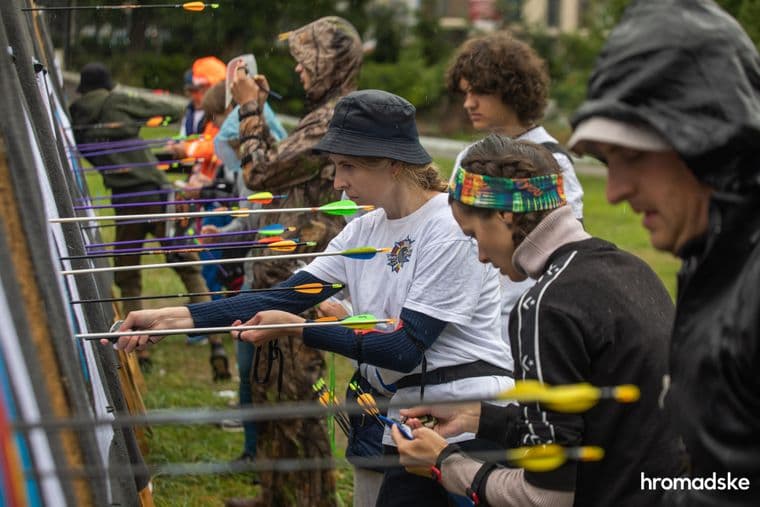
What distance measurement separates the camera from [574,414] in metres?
2.31

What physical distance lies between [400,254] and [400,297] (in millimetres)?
122

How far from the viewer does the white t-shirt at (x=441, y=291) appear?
124 inches

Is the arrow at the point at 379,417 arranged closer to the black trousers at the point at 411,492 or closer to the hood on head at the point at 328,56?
the black trousers at the point at 411,492

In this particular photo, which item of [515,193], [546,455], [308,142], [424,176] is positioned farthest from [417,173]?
[546,455]

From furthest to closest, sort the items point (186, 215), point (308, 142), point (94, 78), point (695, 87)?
1. point (94, 78)
2. point (308, 142)
3. point (186, 215)
4. point (695, 87)

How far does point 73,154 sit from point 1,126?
4.24m

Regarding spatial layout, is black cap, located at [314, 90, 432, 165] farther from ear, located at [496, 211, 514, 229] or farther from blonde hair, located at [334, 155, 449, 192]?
ear, located at [496, 211, 514, 229]

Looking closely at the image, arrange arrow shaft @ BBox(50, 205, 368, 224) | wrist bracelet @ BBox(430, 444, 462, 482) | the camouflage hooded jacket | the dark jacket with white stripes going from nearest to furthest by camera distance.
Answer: the dark jacket with white stripes < wrist bracelet @ BBox(430, 444, 462, 482) < arrow shaft @ BBox(50, 205, 368, 224) < the camouflage hooded jacket

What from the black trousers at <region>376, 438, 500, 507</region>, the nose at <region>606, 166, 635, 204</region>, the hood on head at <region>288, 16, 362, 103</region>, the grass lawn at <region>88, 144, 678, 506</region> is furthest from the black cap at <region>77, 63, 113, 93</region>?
the nose at <region>606, 166, 635, 204</region>

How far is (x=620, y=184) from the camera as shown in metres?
1.92

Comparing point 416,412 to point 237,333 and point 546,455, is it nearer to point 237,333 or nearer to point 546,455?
point 237,333

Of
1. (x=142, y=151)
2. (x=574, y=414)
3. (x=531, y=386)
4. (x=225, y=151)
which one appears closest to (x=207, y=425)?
(x=225, y=151)

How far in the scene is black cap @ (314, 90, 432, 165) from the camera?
3.32 meters

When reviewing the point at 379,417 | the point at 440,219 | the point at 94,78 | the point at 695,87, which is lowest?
the point at 94,78
